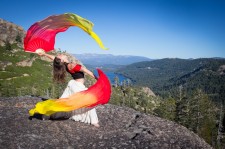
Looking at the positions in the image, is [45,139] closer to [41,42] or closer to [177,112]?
[41,42]

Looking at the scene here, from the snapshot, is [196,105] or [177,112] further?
[196,105]

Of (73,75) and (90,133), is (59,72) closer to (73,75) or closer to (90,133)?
(73,75)

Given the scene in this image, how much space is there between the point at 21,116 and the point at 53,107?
3563 mm

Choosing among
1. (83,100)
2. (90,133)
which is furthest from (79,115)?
(83,100)

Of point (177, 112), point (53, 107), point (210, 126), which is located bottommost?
point (210, 126)

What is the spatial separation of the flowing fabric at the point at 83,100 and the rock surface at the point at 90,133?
4.70ft

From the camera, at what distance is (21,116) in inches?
599

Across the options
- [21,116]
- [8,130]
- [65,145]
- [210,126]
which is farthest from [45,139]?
[210,126]

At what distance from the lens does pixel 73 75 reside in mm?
13789

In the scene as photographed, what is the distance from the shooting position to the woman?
13.1 metres

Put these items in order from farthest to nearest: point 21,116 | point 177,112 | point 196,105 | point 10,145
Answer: point 196,105
point 177,112
point 21,116
point 10,145

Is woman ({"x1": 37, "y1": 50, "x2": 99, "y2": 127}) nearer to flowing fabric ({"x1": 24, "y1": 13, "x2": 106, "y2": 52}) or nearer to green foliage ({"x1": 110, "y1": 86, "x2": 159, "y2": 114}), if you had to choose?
flowing fabric ({"x1": 24, "y1": 13, "x2": 106, "y2": 52})

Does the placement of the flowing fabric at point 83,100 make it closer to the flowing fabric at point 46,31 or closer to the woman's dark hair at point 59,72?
the woman's dark hair at point 59,72

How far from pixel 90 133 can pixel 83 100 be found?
2.23m
